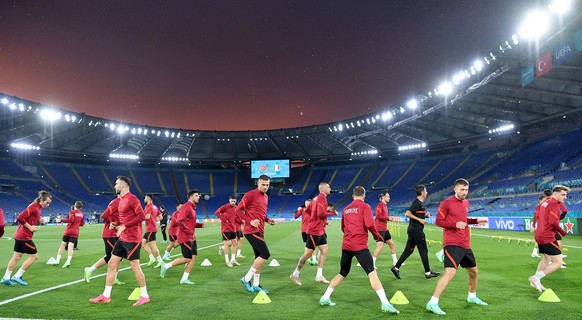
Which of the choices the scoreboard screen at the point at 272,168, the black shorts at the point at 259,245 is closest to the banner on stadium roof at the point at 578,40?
the black shorts at the point at 259,245

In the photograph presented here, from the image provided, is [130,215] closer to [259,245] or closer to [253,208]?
[253,208]

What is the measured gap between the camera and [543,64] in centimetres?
3039

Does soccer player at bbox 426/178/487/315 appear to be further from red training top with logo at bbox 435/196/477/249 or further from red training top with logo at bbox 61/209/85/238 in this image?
red training top with logo at bbox 61/209/85/238

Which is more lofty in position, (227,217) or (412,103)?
(412,103)

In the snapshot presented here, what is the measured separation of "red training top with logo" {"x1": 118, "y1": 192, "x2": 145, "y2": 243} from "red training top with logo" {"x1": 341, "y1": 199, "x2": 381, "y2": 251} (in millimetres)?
3912

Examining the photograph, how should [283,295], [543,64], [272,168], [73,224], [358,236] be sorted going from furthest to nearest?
[272,168] < [543,64] < [73,224] < [283,295] < [358,236]

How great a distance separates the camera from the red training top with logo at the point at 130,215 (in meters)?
7.61

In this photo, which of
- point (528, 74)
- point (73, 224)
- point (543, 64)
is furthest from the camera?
point (528, 74)

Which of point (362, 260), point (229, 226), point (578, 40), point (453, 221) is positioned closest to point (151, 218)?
point (229, 226)

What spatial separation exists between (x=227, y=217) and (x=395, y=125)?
46412mm

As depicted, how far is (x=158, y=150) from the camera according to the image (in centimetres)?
7044

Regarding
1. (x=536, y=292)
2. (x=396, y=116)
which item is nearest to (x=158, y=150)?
(x=396, y=116)

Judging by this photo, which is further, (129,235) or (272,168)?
(272,168)

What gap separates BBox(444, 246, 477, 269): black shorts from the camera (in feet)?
22.4
